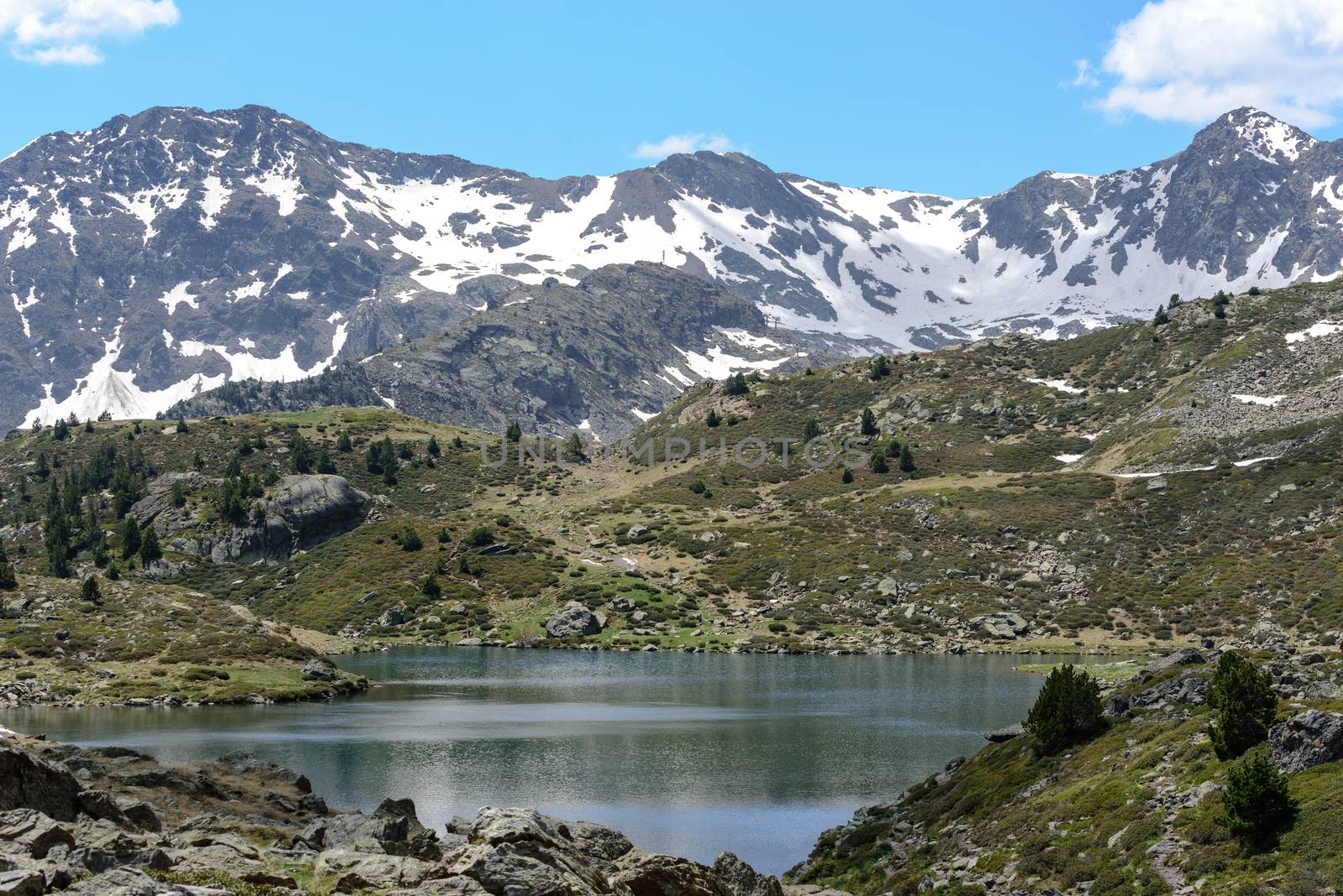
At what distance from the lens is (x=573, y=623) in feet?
543

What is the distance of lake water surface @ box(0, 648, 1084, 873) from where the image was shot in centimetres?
6531

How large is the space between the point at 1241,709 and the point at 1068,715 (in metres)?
11.5

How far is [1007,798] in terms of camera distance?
5041 centimetres

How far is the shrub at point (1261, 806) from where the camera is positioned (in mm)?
36000

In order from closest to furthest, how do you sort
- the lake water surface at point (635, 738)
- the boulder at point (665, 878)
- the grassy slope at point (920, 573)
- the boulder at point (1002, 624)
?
the boulder at point (665, 878)
the lake water surface at point (635, 738)
the grassy slope at point (920, 573)
the boulder at point (1002, 624)

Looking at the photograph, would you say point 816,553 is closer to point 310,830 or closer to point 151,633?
point 151,633

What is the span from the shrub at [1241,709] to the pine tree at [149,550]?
170 meters

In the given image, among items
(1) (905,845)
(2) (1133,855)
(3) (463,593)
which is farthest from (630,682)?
(2) (1133,855)

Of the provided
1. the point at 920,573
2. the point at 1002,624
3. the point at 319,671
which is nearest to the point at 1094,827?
the point at 319,671

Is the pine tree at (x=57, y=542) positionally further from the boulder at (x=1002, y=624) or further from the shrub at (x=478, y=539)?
the boulder at (x=1002, y=624)

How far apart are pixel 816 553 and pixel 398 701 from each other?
288ft

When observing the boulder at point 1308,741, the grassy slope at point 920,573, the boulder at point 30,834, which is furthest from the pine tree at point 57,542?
the boulder at point 1308,741

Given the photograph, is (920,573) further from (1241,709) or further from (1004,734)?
(1241,709)

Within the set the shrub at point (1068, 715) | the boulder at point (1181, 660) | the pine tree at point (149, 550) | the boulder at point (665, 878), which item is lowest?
the boulder at point (665, 878)
